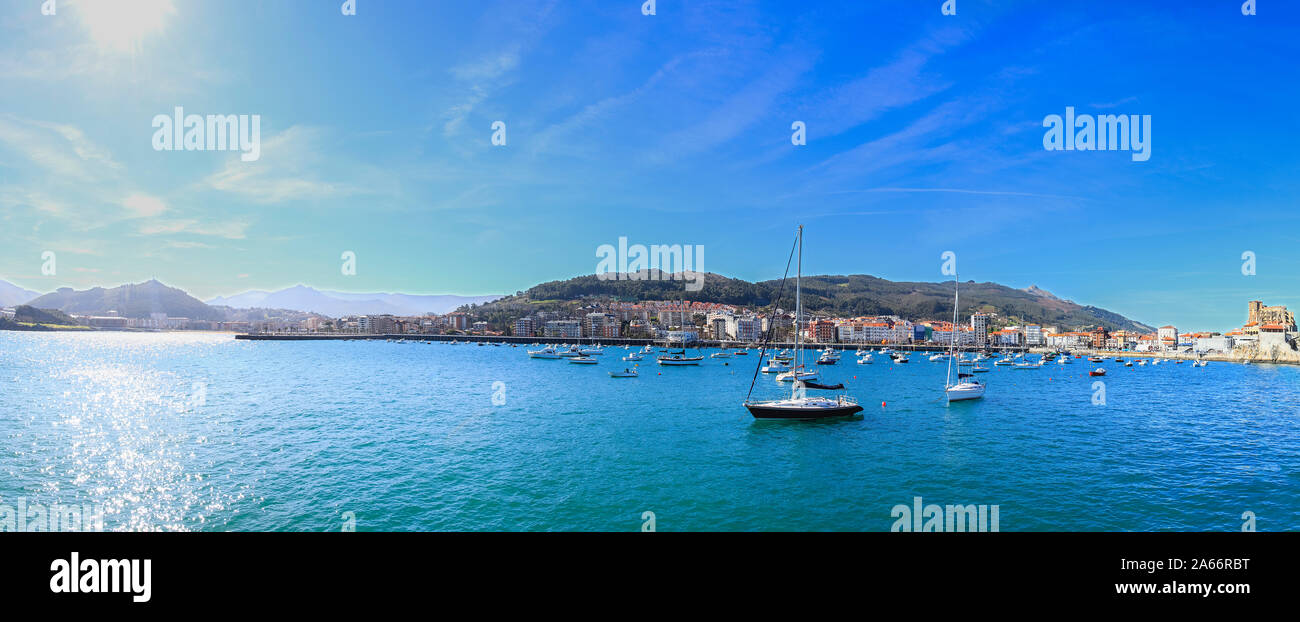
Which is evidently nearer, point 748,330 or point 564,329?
point 748,330

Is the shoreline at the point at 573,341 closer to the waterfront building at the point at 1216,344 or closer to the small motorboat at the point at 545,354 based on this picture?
the waterfront building at the point at 1216,344

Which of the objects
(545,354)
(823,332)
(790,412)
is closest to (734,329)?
(823,332)

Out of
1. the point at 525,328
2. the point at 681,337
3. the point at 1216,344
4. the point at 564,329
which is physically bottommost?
the point at 1216,344

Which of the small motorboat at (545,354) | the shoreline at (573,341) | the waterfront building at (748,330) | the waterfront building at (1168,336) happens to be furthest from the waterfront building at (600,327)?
the waterfront building at (1168,336)

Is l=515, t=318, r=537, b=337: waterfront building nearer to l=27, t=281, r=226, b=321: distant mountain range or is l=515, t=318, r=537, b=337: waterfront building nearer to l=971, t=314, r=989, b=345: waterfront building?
l=971, t=314, r=989, b=345: waterfront building

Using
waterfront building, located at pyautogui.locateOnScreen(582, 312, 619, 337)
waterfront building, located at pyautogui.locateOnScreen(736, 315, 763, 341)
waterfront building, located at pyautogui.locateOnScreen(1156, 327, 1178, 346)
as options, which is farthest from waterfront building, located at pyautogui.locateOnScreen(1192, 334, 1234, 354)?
waterfront building, located at pyautogui.locateOnScreen(582, 312, 619, 337)

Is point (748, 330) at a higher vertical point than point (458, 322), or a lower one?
lower

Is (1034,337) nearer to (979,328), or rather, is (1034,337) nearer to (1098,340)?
(1098,340)

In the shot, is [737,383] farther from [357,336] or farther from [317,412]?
[357,336]
